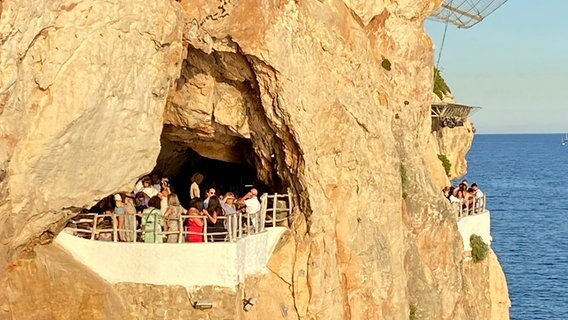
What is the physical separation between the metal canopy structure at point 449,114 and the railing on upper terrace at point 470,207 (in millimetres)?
6361

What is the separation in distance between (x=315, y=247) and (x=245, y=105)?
4.06 meters

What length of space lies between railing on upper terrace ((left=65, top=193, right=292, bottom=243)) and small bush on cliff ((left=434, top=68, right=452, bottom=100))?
1988 centimetres

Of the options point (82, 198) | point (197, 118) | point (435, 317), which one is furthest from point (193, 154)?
point (82, 198)

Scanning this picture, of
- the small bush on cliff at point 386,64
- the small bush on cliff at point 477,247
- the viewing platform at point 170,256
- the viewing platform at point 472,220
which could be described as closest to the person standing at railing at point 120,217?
the viewing platform at point 170,256

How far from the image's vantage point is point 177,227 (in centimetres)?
2155

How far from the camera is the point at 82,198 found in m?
20.4

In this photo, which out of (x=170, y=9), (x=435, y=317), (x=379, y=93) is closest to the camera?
(x=170, y=9)

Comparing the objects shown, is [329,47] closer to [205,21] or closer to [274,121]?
[274,121]

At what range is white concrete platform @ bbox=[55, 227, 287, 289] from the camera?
69.3 ft

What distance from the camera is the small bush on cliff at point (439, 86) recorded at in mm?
42812

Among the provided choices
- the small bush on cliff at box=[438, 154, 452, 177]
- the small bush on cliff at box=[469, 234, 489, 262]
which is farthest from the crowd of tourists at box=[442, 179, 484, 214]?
the small bush on cliff at box=[438, 154, 452, 177]

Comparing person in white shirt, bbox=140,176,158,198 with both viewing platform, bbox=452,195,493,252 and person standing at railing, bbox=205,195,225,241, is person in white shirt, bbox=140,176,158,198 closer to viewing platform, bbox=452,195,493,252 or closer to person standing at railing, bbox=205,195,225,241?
person standing at railing, bbox=205,195,225,241

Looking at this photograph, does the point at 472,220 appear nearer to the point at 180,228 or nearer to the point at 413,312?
the point at 413,312

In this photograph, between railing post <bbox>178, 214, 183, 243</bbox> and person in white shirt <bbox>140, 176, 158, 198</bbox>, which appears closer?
railing post <bbox>178, 214, 183, 243</bbox>
